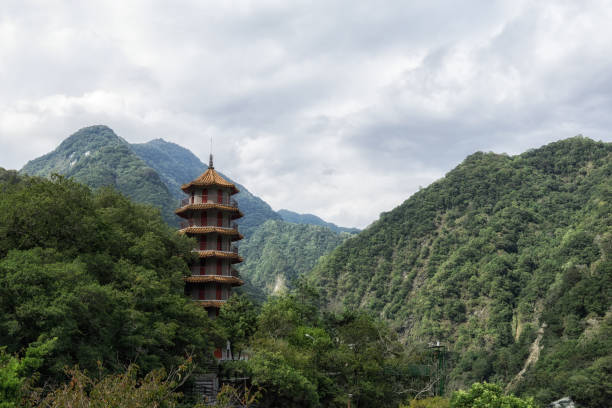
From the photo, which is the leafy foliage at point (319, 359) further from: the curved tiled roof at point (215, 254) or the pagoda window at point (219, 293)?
the curved tiled roof at point (215, 254)

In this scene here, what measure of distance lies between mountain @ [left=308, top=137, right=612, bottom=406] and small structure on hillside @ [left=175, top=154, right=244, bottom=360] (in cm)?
4947

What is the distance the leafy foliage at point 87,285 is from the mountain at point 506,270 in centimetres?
5807

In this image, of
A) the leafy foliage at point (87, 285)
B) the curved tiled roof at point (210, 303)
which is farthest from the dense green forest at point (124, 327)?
the curved tiled roof at point (210, 303)

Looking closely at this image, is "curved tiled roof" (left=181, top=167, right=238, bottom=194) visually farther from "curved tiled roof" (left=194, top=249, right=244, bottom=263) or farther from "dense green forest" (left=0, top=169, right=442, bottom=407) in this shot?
"curved tiled roof" (left=194, top=249, right=244, bottom=263)

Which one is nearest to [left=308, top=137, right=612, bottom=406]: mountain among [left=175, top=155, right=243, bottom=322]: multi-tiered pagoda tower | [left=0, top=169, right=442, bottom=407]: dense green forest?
[left=0, top=169, right=442, bottom=407]: dense green forest

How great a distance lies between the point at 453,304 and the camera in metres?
126

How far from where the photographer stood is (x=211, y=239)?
184 feet

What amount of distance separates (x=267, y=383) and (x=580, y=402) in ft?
162

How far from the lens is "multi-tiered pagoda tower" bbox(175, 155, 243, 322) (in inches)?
2165

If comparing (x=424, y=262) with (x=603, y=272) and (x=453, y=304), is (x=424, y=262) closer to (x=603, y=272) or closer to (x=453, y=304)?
(x=453, y=304)

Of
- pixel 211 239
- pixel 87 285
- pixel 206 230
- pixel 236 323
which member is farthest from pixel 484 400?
pixel 87 285

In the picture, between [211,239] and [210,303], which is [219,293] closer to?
[210,303]

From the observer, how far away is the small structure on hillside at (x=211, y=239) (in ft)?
180

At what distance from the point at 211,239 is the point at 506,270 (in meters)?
90.2
